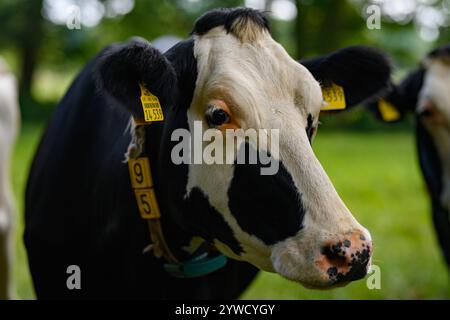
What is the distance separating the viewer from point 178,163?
2.26 m

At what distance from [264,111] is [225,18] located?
1.29 feet

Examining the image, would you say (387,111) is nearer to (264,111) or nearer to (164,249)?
(164,249)

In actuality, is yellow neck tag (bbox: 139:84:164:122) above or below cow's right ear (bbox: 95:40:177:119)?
below

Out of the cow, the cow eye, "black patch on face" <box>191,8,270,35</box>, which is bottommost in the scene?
the cow

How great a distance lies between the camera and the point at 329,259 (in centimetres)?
191

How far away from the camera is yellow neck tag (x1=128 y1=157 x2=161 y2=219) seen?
239cm

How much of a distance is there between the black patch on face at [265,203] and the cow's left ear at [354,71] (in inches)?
25.9

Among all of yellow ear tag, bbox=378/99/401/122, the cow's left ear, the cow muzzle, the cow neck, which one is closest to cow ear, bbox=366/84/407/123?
yellow ear tag, bbox=378/99/401/122

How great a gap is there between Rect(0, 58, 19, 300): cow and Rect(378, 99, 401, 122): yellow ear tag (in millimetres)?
2303

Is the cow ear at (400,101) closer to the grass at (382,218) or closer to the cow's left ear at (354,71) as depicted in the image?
the grass at (382,218)

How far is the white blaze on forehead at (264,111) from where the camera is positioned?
197 cm

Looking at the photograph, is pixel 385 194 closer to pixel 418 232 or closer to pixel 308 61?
pixel 418 232

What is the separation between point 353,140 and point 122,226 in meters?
14.9

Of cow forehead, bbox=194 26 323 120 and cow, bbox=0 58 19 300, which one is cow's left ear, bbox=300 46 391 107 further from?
cow, bbox=0 58 19 300
